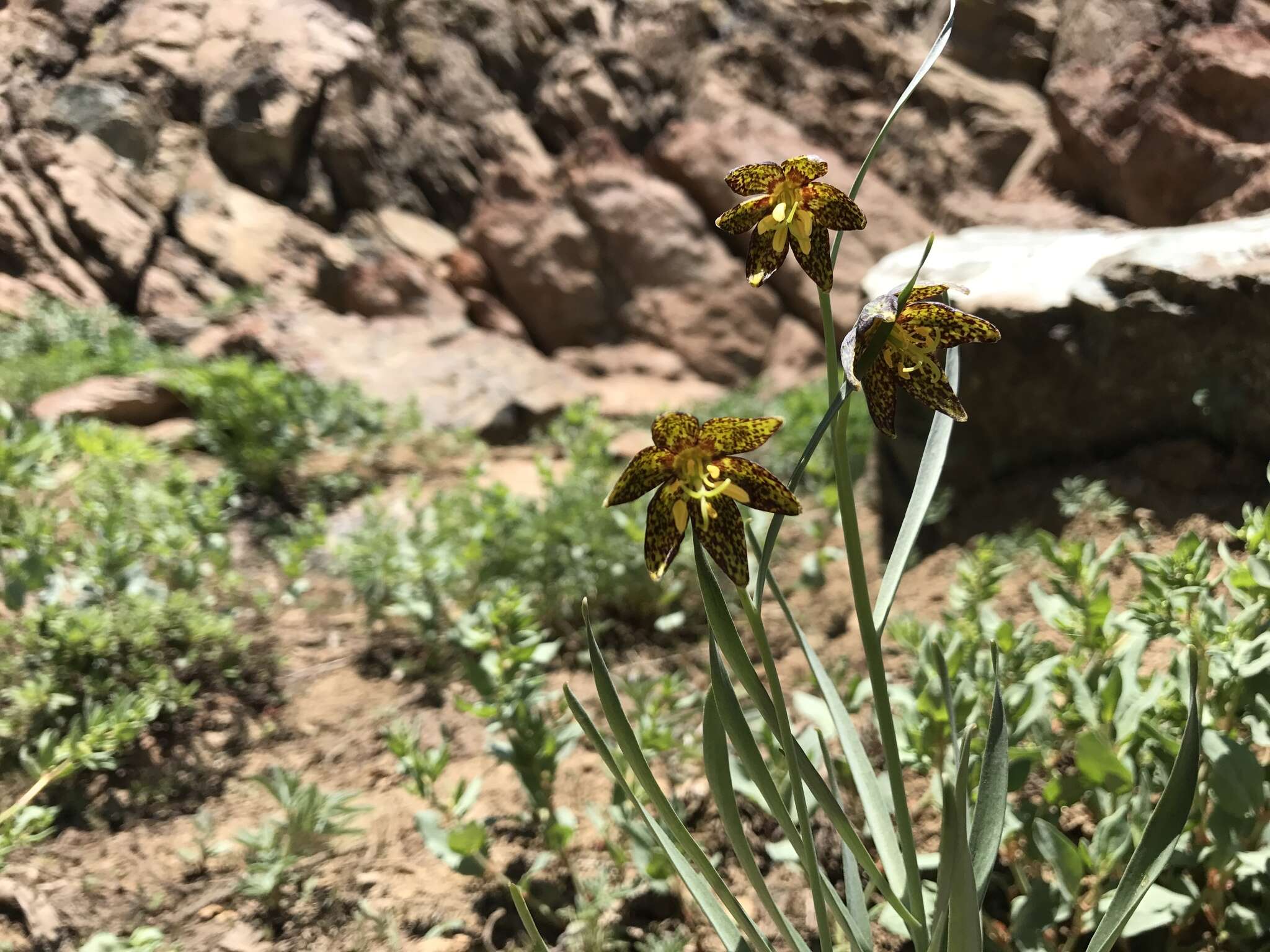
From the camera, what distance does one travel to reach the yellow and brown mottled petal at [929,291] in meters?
0.96

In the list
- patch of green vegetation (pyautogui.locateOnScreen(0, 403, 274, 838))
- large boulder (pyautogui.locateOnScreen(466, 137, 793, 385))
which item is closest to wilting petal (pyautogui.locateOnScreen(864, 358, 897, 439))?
patch of green vegetation (pyautogui.locateOnScreen(0, 403, 274, 838))

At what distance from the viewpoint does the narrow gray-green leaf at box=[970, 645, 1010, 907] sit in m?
0.96

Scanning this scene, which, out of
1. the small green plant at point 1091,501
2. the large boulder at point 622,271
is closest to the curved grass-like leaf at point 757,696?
the small green plant at point 1091,501

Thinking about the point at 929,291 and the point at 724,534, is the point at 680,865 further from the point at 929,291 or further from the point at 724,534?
the point at 929,291

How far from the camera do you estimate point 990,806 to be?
0.99 m

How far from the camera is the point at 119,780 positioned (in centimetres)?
197

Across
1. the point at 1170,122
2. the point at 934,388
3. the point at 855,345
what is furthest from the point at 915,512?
the point at 1170,122

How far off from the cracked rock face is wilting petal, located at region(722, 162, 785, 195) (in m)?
4.16

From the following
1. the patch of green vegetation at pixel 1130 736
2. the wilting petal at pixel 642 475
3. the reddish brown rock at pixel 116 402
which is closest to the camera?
the wilting petal at pixel 642 475

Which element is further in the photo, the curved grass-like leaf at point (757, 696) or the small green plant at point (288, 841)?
the small green plant at point (288, 841)

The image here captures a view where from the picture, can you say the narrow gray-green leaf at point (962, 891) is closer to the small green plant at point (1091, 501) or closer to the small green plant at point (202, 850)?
the small green plant at point (202, 850)

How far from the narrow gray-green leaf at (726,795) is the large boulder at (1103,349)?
7.07ft

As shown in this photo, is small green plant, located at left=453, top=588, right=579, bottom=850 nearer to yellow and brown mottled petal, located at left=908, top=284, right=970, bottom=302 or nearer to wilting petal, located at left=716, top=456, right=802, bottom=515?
wilting petal, located at left=716, top=456, right=802, bottom=515

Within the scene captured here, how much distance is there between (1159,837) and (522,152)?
303 inches
